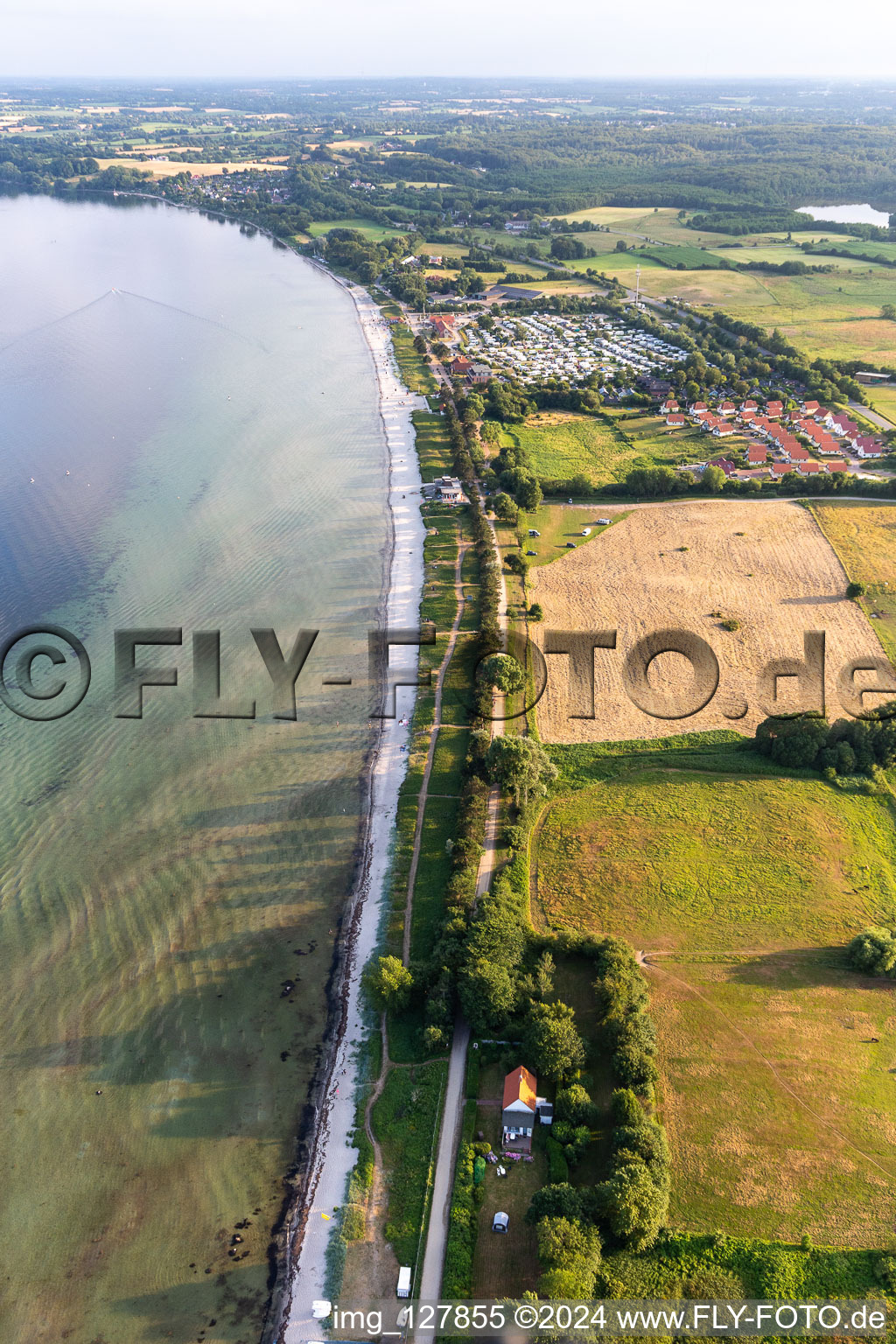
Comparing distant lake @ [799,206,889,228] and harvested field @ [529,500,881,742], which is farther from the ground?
distant lake @ [799,206,889,228]

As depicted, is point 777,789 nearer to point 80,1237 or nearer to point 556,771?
point 556,771

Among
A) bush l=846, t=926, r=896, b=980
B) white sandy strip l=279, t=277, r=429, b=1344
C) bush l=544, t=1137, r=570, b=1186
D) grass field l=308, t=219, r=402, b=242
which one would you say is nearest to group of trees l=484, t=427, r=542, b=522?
white sandy strip l=279, t=277, r=429, b=1344

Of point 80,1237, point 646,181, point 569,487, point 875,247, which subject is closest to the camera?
point 80,1237

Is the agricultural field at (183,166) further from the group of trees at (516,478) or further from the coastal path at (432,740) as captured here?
the coastal path at (432,740)

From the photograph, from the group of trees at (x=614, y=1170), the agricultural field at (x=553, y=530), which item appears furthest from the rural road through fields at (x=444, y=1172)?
the agricultural field at (x=553, y=530)

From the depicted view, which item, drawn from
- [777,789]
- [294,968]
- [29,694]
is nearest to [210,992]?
[294,968]

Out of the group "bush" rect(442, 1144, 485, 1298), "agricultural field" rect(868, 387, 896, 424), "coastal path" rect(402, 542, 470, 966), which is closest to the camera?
"bush" rect(442, 1144, 485, 1298)

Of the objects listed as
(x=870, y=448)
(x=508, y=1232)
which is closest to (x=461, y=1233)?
(x=508, y=1232)

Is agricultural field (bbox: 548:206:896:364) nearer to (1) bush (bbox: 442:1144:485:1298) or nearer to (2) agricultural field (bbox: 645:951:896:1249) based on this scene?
(2) agricultural field (bbox: 645:951:896:1249)
